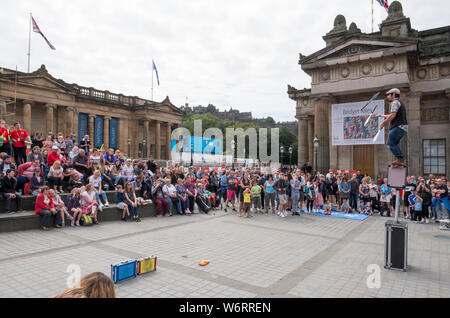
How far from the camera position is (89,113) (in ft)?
136

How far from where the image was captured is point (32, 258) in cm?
697

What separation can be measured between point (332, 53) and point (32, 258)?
2770 centimetres

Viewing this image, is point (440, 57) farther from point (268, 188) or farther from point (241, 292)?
point (241, 292)

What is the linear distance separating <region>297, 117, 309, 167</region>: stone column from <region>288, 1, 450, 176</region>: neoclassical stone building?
20.8 feet

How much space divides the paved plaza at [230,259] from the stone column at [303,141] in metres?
23.2

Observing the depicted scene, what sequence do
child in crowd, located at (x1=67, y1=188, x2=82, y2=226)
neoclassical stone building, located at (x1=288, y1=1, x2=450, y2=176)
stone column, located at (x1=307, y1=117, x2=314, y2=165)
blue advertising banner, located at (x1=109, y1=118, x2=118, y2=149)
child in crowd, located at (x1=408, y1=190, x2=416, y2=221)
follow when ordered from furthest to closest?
1. blue advertising banner, located at (x1=109, y1=118, x2=118, y2=149)
2. stone column, located at (x1=307, y1=117, x2=314, y2=165)
3. neoclassical stone building, located at (x1=288, y1=1, x2=450, y2=176)
4. child in crowd, located at (x1=408, y1=190, x2=416, y2=221)
5. child in crowd, located at (x1=67, y1=188, x2=82, y2=226)

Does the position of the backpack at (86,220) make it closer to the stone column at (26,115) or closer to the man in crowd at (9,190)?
the man in crowd at (9,190)

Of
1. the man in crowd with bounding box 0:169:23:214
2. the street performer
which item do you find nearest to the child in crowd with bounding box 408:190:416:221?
the street performer

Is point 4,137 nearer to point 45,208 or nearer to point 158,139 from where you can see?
point 45,208

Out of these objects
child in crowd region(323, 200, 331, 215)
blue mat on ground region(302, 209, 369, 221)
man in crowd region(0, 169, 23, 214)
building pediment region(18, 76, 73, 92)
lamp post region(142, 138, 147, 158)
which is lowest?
blue mat on ground region(302, 209, 369, 221)

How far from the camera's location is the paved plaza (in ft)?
18.1

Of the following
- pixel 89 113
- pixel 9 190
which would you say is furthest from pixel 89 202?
pixel 89 113

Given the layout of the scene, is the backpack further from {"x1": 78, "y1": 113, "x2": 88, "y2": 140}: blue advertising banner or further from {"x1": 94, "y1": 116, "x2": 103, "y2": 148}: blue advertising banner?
{"x1": 94, "y1": 116, "x2": 103, "y2": 148}: blue advertising banner

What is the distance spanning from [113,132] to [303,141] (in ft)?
92.6
